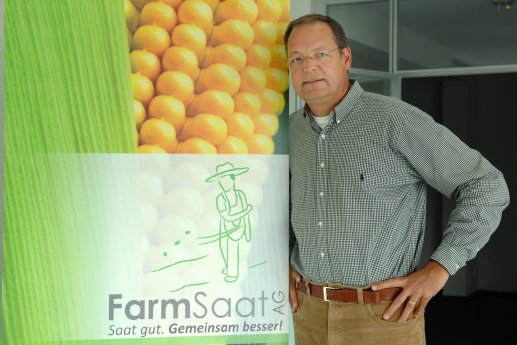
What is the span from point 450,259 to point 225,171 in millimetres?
659

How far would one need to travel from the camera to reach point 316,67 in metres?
1.96

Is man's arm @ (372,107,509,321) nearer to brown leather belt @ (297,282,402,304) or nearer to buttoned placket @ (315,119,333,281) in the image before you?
brown leather belt @ (297,282,402,304)

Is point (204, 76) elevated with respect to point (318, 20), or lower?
lower

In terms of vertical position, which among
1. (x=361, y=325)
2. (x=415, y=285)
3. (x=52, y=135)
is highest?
(x=52, y=135)

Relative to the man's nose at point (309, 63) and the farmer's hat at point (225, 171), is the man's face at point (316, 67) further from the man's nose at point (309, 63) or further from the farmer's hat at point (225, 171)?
the farmer's hat at point (225, 171)

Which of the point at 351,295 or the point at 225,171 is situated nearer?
the point at 225,171

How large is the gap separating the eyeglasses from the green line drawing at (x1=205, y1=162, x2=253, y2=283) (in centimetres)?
33

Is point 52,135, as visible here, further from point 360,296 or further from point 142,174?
point 360,296

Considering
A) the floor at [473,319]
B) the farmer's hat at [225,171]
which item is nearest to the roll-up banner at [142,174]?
the farmer's hat at [225,171]

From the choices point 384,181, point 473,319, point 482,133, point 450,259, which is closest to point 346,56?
point 384,181

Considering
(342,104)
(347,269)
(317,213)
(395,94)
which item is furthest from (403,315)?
(395,94)

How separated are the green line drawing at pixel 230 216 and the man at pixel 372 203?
24 cm

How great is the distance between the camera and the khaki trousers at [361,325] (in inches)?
77.8

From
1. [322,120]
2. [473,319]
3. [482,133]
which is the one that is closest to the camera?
[322,120]
